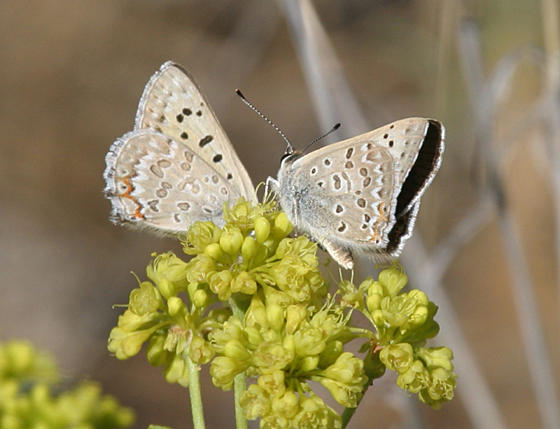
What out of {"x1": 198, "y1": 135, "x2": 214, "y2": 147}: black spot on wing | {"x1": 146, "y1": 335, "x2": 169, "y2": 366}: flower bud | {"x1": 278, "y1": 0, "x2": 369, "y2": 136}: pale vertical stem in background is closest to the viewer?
{"x1": 146, "y1": 335, "x2": 169, "y2": 366}: flower bud

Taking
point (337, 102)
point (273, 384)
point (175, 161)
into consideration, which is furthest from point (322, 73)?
point (273, 384)

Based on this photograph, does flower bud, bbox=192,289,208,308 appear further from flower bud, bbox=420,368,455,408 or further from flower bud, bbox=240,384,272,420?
flower bud, bbox=420,368,455,408

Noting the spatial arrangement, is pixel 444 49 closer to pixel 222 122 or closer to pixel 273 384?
pixel 273 384

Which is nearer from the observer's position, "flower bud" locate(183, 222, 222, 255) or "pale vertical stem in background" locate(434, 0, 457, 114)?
"flower bud" locate(183, 222, 222, 255)

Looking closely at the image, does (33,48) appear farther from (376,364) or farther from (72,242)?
(376,364)

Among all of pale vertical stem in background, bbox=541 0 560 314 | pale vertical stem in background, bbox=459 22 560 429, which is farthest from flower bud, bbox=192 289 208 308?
pale vertical stem in background, bbox=541 0 560 314

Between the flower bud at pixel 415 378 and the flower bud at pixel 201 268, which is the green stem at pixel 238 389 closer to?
the flower bud at pixel 201 268
